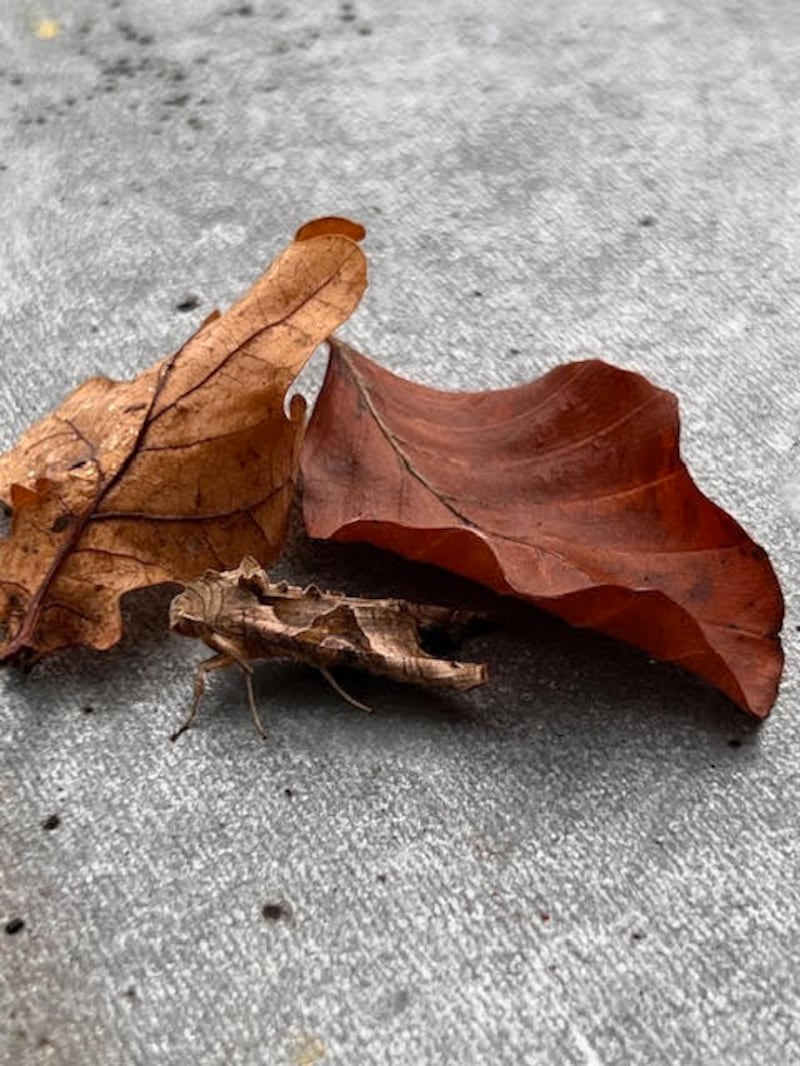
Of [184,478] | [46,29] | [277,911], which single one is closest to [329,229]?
[184,478]

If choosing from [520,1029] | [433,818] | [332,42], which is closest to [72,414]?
[433,818]

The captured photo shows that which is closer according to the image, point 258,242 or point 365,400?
point 365,400

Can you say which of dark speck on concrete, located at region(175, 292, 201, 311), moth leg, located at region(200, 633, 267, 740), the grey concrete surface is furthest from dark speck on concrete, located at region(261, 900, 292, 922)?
dark speck on concrete, located at region(175, 292, 201, 311)

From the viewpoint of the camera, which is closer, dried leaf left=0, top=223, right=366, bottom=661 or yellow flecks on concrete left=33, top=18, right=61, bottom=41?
dried leaf left=0, top=223, right=366, bottom=661

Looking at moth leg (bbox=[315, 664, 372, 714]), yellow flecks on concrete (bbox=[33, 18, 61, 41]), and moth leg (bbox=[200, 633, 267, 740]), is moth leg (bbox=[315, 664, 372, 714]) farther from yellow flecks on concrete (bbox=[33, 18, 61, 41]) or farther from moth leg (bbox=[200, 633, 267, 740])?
yellow flecks on concrete (bbox=[33, 18, 61, 41])

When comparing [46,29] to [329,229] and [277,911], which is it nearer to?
[329,229]

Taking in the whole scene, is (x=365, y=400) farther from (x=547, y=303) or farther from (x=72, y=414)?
(x=547, y=303)

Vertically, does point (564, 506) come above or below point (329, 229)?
below
